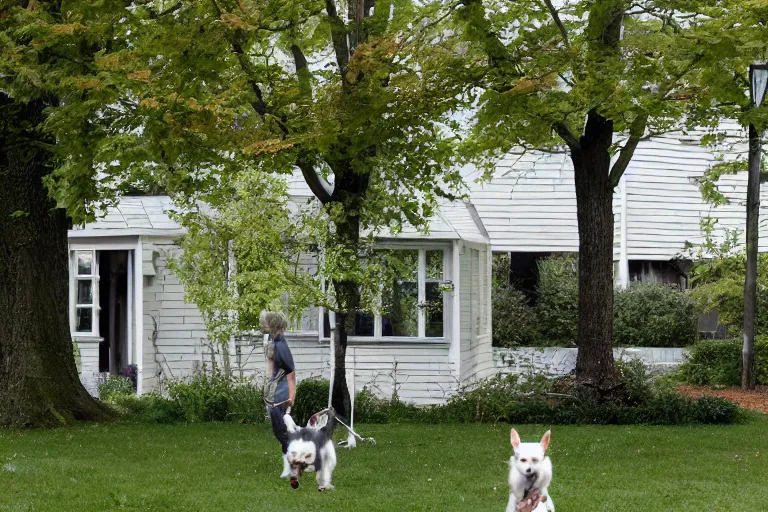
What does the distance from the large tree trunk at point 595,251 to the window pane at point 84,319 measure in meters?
10.1

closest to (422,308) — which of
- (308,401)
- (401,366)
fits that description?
(401,366)

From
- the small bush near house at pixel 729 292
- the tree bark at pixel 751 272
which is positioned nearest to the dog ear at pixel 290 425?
the tree bark at pixel 751 272

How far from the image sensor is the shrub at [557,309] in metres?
25.5

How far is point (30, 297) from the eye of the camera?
53.7ft

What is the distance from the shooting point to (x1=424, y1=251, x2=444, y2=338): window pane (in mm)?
20225

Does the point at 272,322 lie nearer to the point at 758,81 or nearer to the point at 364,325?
the point at 758,81

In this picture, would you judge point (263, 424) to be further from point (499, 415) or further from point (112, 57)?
point (112, 57)

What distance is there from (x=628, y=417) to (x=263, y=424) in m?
4.96

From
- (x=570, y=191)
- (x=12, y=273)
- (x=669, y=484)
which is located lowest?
(x=669, y=484)

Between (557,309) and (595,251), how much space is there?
8.69 m

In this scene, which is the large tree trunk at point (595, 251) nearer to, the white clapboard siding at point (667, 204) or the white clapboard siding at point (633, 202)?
the white clapboard siding at point (633, 202)

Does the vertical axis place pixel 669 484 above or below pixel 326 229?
below

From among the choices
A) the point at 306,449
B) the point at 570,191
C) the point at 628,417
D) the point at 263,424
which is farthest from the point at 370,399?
the point at 570,191

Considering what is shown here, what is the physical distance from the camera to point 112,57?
12672mm
